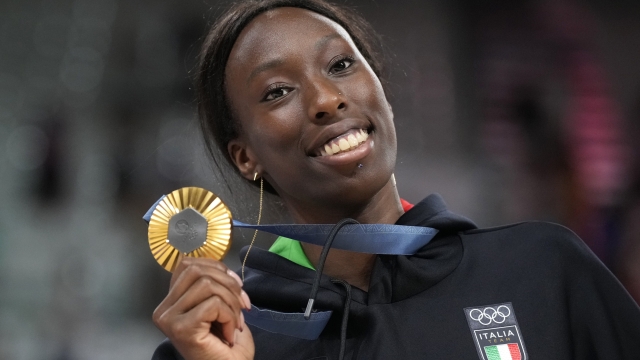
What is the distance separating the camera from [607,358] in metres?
1.25

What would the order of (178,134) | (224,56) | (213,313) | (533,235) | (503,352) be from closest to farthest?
(213,313)
(503,352)
(533,235)
(224,56)
(178,134)

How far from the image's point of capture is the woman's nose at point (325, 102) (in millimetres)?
1413

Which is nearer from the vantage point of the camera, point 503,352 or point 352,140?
point 503,352

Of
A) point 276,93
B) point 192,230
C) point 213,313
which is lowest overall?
point 213,313

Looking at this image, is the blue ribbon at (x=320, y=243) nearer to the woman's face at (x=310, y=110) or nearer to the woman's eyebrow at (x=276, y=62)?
the woman's face at (x=310, y=110)

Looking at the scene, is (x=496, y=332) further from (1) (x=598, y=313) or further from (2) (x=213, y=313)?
(2) (x=213, y=313)

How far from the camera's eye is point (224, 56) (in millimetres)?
1683

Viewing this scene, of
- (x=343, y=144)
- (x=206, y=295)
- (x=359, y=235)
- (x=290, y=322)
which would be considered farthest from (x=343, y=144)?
(x=206, y=295)

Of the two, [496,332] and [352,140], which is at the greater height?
[352,140]

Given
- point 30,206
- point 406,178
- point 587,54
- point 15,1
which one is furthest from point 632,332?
point 15,1

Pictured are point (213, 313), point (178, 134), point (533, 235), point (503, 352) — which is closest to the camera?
point (213, 313)

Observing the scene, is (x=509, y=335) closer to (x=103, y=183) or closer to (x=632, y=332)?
(x=632, y=332)

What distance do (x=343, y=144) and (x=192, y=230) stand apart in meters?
0.39

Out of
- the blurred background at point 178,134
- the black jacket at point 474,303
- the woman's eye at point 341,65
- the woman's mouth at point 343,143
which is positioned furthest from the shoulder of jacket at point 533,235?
the blurred background at point 178,134
